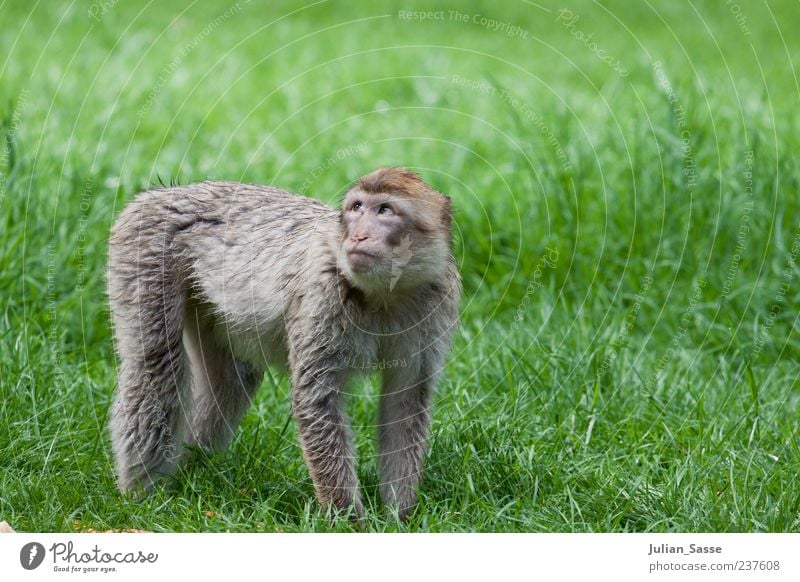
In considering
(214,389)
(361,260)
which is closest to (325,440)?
(361,260)

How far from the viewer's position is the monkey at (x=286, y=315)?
16.0 feet

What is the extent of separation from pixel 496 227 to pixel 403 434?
2990mm

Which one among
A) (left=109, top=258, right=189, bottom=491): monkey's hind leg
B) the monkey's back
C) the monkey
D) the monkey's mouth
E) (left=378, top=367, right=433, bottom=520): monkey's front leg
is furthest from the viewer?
(left=109, top=258, right=189, bottom=491): monkey's hind leg

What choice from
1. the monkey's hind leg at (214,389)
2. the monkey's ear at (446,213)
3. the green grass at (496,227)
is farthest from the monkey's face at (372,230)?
the monkey's hind leg at (214,389)

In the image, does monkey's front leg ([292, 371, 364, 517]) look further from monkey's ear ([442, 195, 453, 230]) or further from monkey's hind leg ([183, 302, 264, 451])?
monkey's hind leg ([183, 302, 264, 451])

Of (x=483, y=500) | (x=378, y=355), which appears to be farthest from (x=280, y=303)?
(x=483, y=500)

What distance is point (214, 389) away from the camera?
5.97m

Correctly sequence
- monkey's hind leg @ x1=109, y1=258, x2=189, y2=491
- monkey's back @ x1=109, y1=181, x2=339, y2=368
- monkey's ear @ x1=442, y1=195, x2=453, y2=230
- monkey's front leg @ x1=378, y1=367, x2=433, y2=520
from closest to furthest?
→ monkey's ear @ x1=442, y1=195, x2=453, y2=230
monkey's front leg @ x1=378, y1=367, x2=433, y2=520
monkey's back @ x1=109, y1=181, x2=339, y2=368
monkey's hind leg @ x1=109, y1=258, x2=189, y2=491

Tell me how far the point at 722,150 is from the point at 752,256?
41.2 inches

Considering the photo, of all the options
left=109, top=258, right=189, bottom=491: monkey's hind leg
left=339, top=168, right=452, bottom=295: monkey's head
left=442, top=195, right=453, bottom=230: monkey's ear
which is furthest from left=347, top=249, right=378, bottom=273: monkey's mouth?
left=109, top=258, right=189, bottom=491: monkey's hind leg

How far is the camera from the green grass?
5301 millimetres

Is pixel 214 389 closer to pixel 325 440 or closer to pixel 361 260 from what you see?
pixel 325 440

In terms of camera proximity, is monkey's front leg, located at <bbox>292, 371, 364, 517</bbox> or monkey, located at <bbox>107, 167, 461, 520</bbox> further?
monkey's front leg, located at <bbox>292, 371, 364, 517</bbox>

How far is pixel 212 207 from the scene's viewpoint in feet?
18.4
